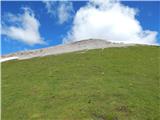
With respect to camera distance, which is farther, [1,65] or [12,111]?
[1,65]

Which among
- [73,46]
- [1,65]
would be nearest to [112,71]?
[1,65]

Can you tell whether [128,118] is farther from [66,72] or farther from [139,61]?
[139,61]

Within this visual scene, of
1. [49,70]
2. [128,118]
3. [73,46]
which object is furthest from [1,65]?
[128,118]

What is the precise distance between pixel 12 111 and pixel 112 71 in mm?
12344

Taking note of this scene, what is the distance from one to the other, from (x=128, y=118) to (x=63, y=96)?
212 inches

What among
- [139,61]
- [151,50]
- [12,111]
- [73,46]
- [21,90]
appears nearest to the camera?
[12,111]

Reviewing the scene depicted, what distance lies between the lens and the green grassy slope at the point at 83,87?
20484mm

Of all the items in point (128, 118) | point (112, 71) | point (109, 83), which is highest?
point (112, 71)

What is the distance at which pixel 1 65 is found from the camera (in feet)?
128

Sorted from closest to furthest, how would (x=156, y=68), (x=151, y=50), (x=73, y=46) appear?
(x=156, y=68) < (x=151, y=50) < (x=73, y=46)

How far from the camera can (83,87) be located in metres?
25.2

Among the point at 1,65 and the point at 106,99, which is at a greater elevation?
the point at 1,65

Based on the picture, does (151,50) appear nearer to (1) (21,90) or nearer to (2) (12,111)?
(1) (21,90)

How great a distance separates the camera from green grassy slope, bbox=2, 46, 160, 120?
67.2ft
